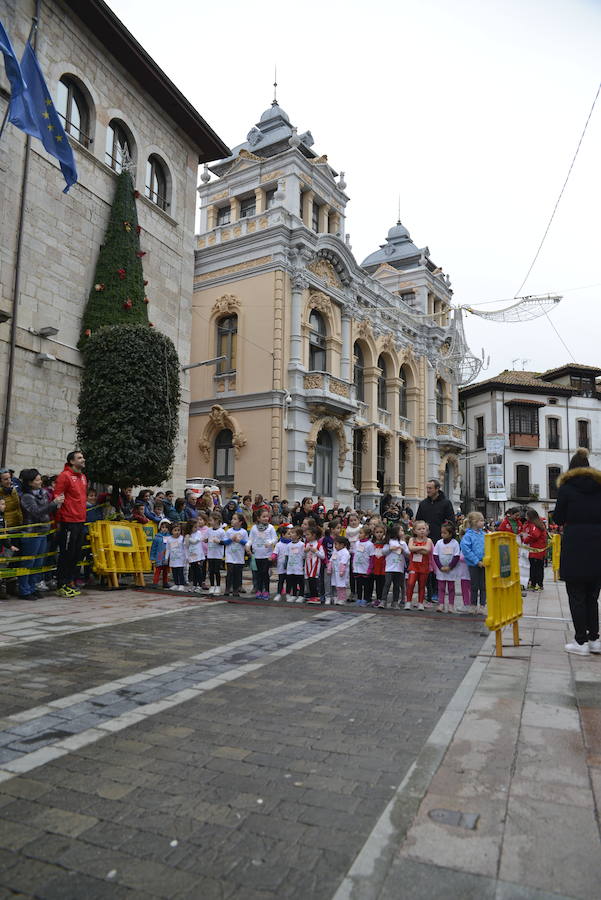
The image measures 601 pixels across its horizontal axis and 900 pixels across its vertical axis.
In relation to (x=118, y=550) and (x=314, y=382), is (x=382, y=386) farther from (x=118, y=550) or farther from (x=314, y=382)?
(x=118, y=550)

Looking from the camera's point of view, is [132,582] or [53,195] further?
[53,195]

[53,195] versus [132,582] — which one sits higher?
[53,195]

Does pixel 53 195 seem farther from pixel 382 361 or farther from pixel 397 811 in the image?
pixel 382 361

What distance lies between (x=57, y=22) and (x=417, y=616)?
15.0m

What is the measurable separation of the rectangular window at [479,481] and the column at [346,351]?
2412 cm

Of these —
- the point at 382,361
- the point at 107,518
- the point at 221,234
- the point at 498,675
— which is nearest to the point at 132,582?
the point at 107,518

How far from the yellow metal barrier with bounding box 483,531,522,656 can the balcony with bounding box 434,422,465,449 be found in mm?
28718

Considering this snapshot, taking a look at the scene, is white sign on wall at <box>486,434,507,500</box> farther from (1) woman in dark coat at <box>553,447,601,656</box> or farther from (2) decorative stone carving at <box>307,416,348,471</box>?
(1) woman in dark coat at <box>553,447,601,656</box>

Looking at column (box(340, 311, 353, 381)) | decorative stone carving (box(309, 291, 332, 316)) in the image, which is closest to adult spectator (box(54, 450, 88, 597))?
decorative stone carving (box(309, 291, 332, 316))

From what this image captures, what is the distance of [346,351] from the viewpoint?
89.1 ft

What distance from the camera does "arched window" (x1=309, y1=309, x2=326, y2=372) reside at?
26.2 m

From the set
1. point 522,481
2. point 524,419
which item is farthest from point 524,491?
point 524,419

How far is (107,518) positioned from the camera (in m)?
12.0

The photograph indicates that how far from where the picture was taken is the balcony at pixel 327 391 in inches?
950
